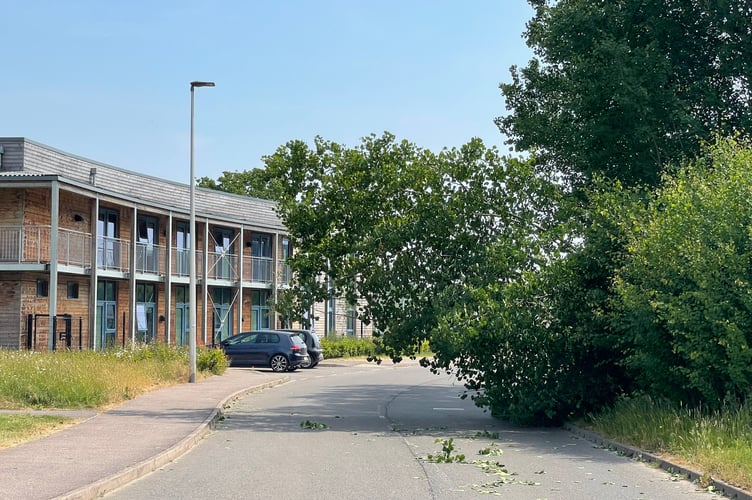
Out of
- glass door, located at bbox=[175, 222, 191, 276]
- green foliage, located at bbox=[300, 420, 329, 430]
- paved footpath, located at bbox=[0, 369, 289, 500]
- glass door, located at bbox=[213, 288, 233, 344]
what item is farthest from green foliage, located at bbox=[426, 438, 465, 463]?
glass door, located at bbox=[213, 288, 233, 344]

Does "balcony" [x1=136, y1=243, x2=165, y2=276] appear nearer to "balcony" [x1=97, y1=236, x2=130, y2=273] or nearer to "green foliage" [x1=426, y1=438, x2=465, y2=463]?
"balcony" [x1=97, y1=236, x2=130, y2=273]

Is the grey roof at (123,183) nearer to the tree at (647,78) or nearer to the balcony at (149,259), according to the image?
the balcony at (149,259)

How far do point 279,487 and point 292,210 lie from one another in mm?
10731

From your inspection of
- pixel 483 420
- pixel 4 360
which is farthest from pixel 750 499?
pixel 4 360

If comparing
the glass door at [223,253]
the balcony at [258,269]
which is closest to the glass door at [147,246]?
the glass door at [223,253]

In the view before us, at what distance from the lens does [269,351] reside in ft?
123

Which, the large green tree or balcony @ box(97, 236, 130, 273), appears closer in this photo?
the large green tree

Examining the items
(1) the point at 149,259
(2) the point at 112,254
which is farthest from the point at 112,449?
(1) the point at 149,259

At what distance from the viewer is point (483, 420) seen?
20688 mm

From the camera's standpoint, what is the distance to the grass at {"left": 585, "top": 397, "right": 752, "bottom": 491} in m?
11.4

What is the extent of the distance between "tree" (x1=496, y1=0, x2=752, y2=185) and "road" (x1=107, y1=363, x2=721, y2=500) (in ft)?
24.0

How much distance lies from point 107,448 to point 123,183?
29.2 meters

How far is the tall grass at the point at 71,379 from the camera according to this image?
19625 millimetres

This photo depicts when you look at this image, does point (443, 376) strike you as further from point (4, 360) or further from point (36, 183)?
point (4, 360)
